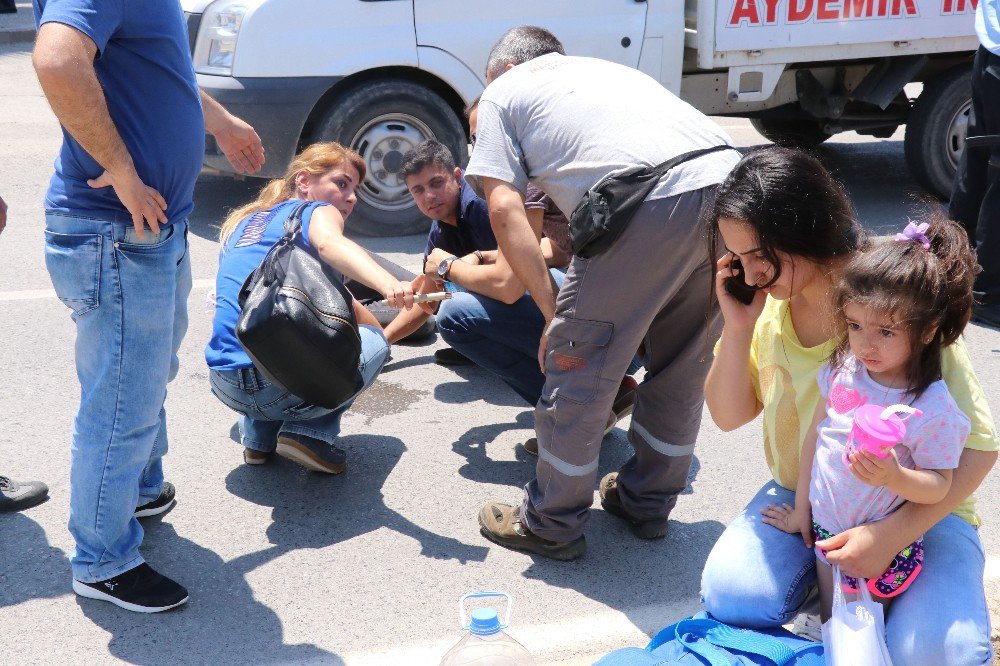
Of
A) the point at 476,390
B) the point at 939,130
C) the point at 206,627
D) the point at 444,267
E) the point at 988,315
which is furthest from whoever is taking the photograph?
the point at 939,130

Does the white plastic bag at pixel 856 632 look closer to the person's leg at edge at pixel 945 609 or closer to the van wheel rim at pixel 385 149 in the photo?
the person's leg at edge at pixel 945 609

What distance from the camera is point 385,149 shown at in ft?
21.5

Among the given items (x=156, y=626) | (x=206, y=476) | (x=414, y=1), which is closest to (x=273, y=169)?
(x=414, y=1)

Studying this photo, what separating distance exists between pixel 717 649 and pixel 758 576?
0.27 meters

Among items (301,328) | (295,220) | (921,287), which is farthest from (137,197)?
(921,287)

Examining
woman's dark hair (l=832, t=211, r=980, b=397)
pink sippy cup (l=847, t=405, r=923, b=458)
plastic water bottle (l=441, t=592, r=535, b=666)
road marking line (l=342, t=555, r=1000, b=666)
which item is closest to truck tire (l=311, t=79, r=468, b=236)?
road marking line (l=342, t=555, r=1000, b=666)

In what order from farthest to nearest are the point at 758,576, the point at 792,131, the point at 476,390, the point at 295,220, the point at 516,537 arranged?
the point at 792,131, the point at 476,390, the point at 295,220, the point at 516,537, the point at 758,576

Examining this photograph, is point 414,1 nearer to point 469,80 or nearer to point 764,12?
point 469,80

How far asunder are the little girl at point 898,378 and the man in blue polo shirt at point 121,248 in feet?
5.72

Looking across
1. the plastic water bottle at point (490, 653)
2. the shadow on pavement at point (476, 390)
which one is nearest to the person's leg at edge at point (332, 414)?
the shadow on pavement at point (476, 390)

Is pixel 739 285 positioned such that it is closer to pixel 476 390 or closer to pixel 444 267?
pixel 444 267

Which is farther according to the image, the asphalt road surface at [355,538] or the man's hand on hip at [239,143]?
the man's hand on hip at [239,143]

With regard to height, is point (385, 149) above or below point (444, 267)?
below

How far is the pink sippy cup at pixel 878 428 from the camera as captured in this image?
2.15 meters
